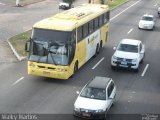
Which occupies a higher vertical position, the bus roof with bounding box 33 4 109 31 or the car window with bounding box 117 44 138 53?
the bus roof with bounding box 33 4 109 31

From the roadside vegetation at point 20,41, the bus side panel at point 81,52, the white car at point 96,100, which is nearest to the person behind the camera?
the white car at point 96,100

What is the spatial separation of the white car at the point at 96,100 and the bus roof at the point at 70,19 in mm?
5374

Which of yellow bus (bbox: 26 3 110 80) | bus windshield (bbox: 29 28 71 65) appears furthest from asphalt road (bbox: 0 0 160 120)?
bus windshield (bbox: 29 28 71 65)

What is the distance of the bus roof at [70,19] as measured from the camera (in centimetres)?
2725

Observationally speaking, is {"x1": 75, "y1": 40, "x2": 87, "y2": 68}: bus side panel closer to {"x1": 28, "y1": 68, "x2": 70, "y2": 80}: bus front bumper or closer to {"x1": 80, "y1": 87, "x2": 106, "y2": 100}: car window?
{"x1": 28, "y1": 68, "x2": 70, "y2": 80}: bus front bumper

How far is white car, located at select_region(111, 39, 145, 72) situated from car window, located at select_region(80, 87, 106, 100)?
831cm

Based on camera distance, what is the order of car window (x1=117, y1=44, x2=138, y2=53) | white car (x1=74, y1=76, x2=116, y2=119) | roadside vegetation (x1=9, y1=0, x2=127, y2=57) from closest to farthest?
white car (x1=74, y1=76, x2=116, y2=119) → car window (x1=117, y1=44, x2=138, y2=53) → roadside vegetation (x1=9, y1=0, x2=127, y2=57)

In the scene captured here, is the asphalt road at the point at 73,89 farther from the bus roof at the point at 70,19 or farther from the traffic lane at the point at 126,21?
the traffic lane at the point at 126,21

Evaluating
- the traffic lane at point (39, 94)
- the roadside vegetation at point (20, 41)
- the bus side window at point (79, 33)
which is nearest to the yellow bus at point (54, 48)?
the bus side window at point (79, 33)

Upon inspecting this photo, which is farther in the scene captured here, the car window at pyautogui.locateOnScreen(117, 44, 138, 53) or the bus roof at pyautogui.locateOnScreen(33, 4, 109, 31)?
the car window at pyautogui.locateOnScreen(117, 44, 138, 53)

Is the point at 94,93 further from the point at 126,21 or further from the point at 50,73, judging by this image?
the point at 126,21

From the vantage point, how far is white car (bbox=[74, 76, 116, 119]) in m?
21.2

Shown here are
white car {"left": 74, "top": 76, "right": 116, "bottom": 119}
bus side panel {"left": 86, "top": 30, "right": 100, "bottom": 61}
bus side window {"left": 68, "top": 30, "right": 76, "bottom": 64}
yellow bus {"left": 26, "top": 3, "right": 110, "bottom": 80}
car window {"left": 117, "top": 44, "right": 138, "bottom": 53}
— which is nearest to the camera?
white car {"left": 74, "top": 76, "right": 116, "bottom": 119}

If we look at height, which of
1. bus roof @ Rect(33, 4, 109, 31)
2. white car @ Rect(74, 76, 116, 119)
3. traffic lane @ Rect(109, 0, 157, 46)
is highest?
bus roof @ Rect(33, 4, 109, 31)
